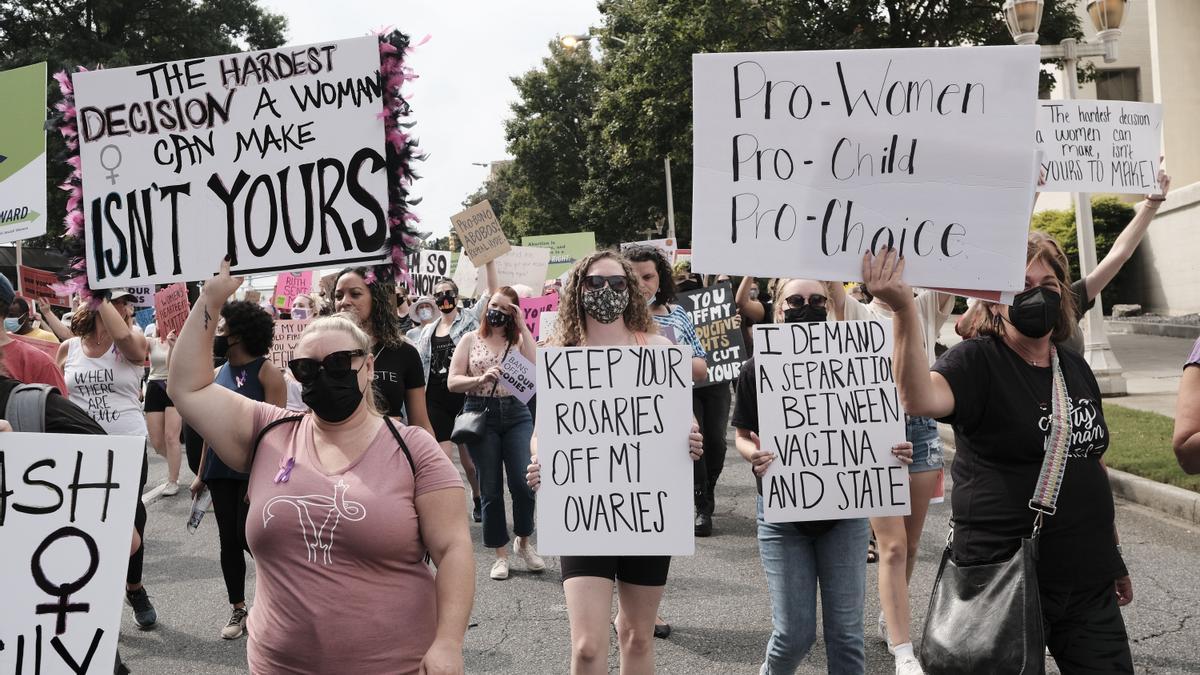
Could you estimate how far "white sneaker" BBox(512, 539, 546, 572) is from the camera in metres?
7.21

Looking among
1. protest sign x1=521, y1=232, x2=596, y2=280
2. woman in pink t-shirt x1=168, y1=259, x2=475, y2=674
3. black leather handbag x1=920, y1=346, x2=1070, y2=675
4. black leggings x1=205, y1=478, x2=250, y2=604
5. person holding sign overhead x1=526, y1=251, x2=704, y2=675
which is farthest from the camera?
protest sign x1=521, y1=232, x2=596, y2=280

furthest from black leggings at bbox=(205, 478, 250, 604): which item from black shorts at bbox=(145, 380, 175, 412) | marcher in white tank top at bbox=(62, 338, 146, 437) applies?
black shorts at bbox=(145, 380, 175, 412)

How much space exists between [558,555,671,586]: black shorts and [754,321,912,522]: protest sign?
20.4 inches

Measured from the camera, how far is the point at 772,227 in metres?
3.46

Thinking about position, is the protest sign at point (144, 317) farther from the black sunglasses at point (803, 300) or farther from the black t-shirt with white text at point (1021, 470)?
the black t-shirt with white text at point (1021, 470)

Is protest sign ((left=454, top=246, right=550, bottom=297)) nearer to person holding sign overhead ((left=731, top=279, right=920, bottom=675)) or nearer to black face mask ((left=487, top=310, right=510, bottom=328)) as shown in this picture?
black face mask ((left=487, top=310, right=510, bottom=328))

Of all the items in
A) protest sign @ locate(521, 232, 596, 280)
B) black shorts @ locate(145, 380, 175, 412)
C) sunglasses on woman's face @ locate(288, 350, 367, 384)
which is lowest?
black shorts @ locate(145, 380, 175, 412)

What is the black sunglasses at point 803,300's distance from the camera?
4.84 m

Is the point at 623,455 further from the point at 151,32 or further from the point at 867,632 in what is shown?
the point at 151,32

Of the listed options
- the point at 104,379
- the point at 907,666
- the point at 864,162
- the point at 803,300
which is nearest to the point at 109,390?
the point at 104,379

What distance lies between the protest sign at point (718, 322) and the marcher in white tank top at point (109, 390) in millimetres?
4386

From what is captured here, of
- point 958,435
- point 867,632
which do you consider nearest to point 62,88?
point 958,435

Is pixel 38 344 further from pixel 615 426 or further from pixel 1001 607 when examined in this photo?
pixel 1001 607

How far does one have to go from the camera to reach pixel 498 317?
23.3 feet
